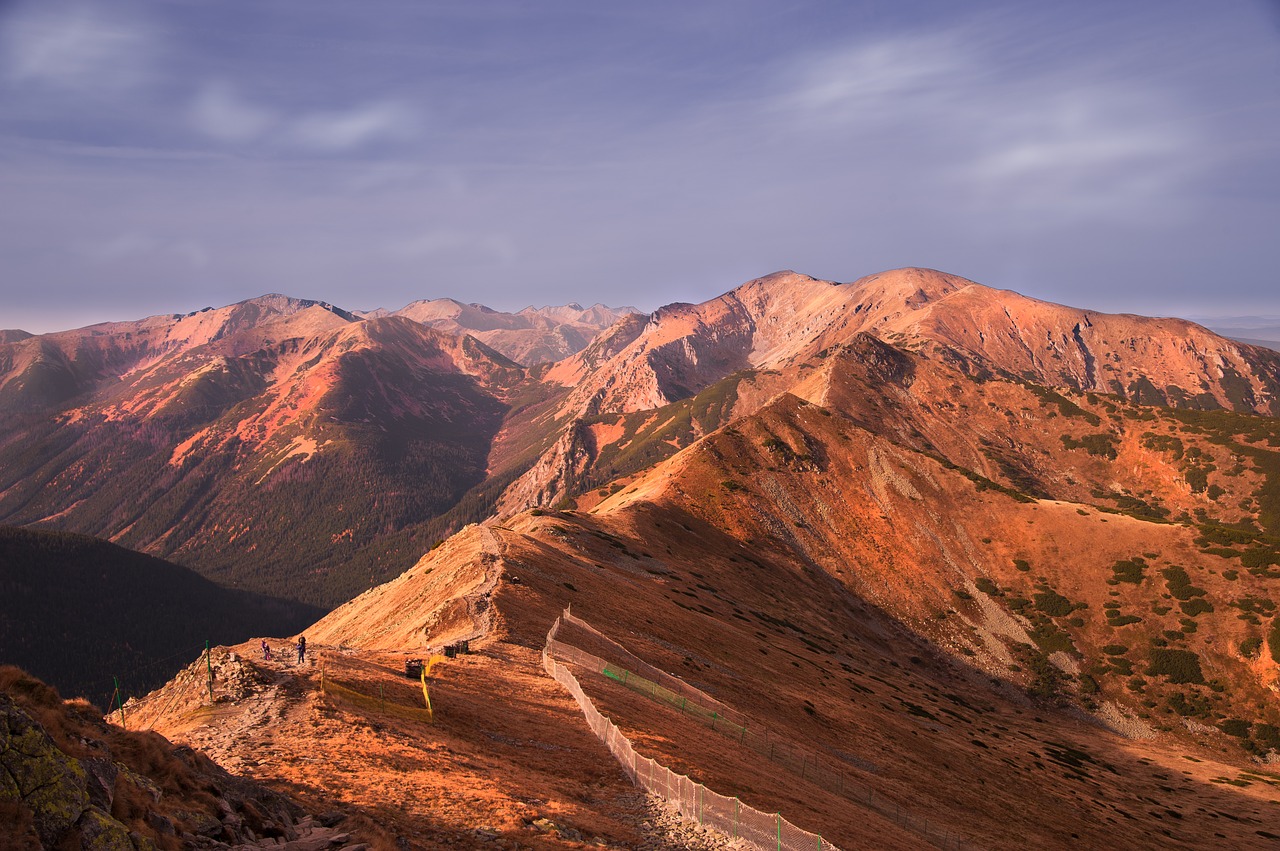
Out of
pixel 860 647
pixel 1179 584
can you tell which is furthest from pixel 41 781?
pixel 1179 584

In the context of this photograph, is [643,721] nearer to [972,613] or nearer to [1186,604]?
[972,613]

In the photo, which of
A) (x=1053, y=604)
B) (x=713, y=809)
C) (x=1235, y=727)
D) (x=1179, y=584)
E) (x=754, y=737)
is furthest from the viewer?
→ (x=1053, y=604)

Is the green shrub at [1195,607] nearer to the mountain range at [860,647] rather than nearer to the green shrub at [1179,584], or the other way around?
the mountain range at [860,647]

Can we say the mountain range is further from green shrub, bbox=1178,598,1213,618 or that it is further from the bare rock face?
the bare rock face

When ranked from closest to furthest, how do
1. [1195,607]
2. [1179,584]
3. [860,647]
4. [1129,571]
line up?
1. [860,647]
2. [1195,607]
3. [1179,584]
4. [1129,571]

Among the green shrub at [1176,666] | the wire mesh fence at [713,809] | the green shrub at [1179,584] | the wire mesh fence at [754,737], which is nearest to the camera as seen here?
the wire mesh fence at [713,809]

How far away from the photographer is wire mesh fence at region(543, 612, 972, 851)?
136 ft

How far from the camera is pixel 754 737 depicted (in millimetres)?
44219

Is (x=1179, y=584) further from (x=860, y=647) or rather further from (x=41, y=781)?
(x=41, y=781)

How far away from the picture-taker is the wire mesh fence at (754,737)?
41344 mm

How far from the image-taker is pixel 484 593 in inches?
2462

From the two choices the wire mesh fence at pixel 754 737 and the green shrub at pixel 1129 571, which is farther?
the green shrub at pixel 1129 571

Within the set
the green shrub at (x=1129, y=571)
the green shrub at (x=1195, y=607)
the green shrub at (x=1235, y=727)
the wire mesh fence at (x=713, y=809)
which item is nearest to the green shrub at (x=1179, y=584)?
the green shrub at (x=1195, y=607)

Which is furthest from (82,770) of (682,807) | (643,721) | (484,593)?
(484,593)
